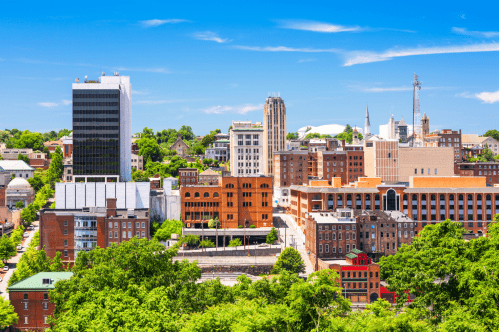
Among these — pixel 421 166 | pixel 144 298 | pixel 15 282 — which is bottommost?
pixel 15 282

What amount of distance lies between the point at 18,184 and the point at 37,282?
8674 cm

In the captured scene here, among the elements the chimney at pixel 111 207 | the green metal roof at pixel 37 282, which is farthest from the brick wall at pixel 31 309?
the chimney at pixel 111 207

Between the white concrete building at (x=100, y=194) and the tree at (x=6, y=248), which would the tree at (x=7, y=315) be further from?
the white concrete building at (x=100, y=194)

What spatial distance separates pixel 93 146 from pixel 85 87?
46.9 ft

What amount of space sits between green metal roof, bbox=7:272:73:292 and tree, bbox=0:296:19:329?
4809 mm

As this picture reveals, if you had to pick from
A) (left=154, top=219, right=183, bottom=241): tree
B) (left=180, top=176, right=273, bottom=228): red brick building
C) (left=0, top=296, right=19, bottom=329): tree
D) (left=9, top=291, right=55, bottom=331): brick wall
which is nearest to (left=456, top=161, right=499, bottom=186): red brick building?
(left=180, top=176, right=273, bottom=228): red brick building

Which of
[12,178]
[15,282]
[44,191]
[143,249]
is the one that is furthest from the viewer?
[12,178]

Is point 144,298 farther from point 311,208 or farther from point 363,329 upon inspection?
point 311,208

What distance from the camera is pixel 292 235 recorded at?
135750mm

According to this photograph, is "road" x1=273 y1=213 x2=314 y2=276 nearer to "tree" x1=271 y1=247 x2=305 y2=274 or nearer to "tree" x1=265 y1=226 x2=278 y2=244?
"tree" x1=265 y1=226 x2=278 y2=244

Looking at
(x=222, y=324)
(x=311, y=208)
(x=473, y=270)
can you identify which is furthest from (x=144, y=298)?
(x=311, y=208)

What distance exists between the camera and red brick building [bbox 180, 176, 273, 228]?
137750 millimetres

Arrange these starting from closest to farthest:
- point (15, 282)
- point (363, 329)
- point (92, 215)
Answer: point (363, 329), point (15, 282), point (92, 215)

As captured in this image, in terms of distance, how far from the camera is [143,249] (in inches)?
2576
